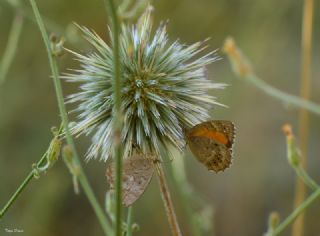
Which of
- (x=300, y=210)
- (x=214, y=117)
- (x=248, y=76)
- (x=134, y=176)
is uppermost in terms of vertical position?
(x=214, y=117)

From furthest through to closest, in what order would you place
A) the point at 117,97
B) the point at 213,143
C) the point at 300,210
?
the point at 213,143, the point at 300,210, the point at 117,97

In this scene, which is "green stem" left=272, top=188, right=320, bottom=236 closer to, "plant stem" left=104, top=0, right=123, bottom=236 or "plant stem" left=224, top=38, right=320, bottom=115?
"plant stem" left=224, top=38, right=320, bottom=115

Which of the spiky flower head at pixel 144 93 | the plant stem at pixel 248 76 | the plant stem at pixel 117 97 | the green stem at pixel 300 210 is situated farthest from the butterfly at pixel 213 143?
the plant stem at pixel 117 97

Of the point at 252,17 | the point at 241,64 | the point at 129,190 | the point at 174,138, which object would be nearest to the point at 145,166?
the point at 129,190

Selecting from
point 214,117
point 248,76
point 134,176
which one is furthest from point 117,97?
point 214,117

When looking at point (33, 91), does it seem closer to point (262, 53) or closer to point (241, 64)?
point (262, 53)

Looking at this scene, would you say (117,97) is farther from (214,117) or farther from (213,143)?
(214,117)

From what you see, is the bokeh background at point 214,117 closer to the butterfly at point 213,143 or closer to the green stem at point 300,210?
the butterfly at point 213,143
